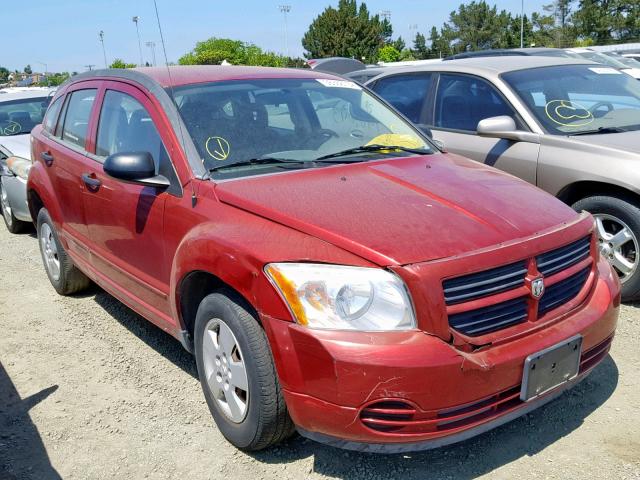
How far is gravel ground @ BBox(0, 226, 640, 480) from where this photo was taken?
293 cm

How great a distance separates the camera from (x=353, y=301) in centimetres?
249

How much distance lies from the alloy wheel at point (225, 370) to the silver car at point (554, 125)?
2.83 metres

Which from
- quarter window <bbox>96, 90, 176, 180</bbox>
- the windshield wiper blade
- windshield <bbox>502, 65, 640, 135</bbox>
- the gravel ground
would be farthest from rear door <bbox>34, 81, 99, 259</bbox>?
windshield <bbox>502, 65, 640, 135</bbox>

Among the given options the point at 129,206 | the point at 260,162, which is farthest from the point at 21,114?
the point at 260,162

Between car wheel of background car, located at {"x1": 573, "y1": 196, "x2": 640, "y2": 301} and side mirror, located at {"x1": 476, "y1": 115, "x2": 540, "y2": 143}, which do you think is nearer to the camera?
car wheel of background car, located at {"x1": 573, "y1": 196, "x2": 640, "y2": 301}

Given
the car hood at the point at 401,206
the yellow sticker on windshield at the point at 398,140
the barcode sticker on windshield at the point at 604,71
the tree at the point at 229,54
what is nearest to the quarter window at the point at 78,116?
the car hood at the point at 401,206

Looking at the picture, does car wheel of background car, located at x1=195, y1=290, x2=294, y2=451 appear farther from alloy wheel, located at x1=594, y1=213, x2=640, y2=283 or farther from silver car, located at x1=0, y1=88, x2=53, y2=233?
silver car, located at x1=0, y1=88, x2=53, y2=233

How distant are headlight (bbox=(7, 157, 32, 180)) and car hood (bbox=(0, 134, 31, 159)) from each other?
21 centimetres

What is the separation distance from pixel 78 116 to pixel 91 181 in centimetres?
78

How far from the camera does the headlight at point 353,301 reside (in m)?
2.47

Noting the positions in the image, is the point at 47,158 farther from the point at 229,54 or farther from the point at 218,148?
the point at 229,54

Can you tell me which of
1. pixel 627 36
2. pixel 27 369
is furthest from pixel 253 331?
pixel 627 36

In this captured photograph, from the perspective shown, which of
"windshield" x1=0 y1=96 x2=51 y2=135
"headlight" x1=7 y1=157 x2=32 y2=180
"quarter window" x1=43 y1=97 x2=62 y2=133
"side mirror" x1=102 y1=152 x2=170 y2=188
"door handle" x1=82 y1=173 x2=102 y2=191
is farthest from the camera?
"windshield" x1=0 y1=96 x2=51 y2=135

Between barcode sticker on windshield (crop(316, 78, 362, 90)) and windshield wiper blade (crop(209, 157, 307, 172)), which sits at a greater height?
barcode sticker on windshield (crop(316, 78, 362, 90))
